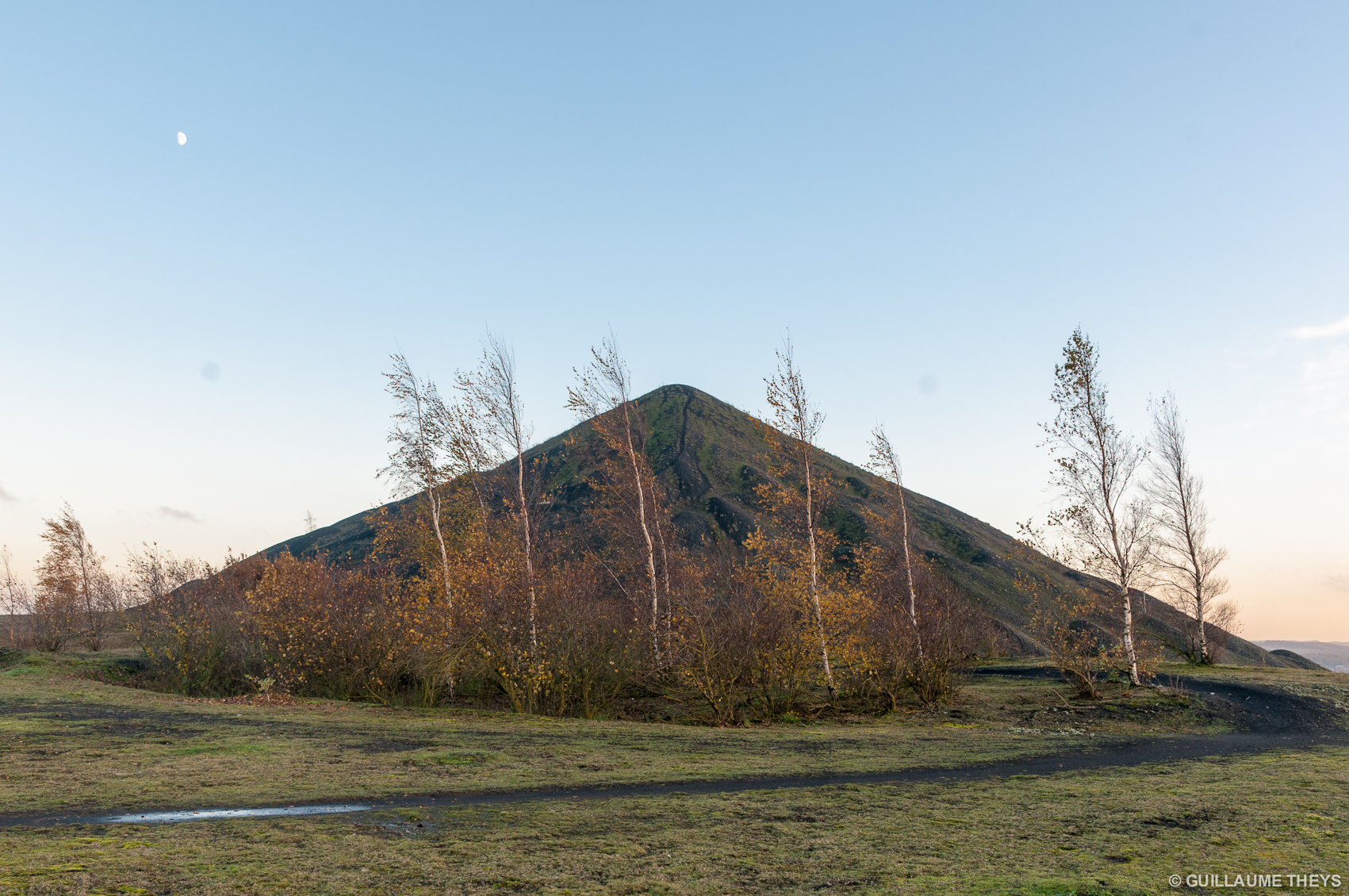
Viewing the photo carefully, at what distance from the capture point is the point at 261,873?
614cm

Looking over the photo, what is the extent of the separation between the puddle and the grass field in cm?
39

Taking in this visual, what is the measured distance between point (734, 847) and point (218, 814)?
5839mm

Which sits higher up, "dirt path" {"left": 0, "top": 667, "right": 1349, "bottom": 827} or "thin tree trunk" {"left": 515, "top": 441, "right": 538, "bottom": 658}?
"thin tree trunk" {"left": 515, "top": 441, "right": 538, "bottom": 658}

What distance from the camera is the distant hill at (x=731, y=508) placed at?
93312mm

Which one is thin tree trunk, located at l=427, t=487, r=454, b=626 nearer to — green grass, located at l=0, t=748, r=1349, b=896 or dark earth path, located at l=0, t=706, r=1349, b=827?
dark earth path, located at l=0, t=706, r=1349, b=827

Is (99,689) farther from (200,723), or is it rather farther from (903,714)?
(903,714)

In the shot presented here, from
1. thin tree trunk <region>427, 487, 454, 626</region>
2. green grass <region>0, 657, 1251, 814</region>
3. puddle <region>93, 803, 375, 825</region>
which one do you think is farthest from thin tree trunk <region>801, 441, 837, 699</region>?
puddle <region>93, 803, 375, 825</region>

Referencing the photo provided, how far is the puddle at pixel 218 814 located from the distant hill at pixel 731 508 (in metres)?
75.8

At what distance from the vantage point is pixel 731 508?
116 meters

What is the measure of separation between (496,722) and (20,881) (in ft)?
46.2

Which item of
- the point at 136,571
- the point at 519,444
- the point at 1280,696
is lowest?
the point at 1280,696

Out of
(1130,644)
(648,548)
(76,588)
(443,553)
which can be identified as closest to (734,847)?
(443,553)

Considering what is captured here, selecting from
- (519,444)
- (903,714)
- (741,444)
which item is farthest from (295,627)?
(741,444)

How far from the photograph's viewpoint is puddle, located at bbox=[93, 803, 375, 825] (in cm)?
815
